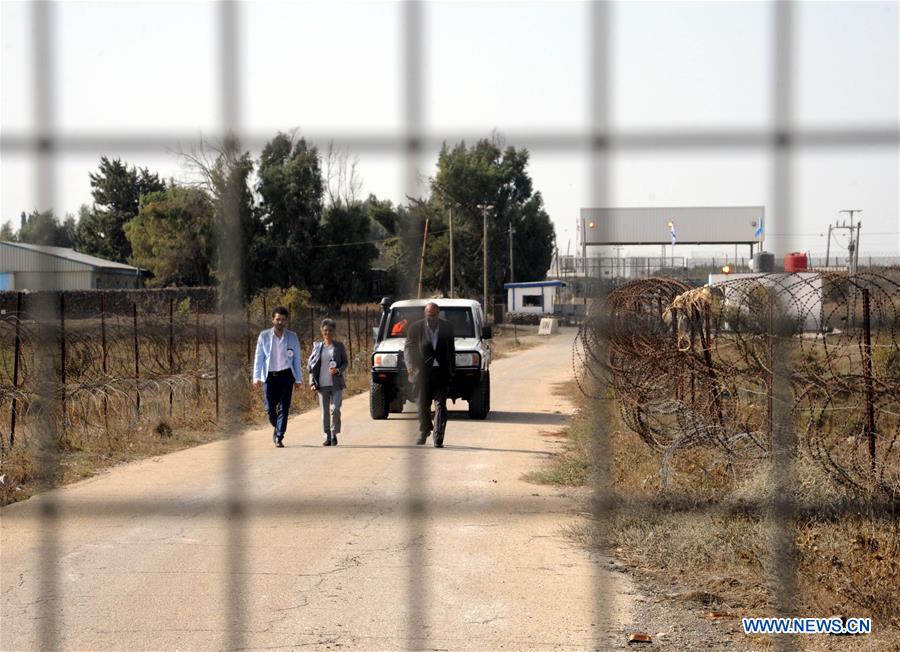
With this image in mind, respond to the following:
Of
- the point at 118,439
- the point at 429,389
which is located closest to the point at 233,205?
the point at 429,389

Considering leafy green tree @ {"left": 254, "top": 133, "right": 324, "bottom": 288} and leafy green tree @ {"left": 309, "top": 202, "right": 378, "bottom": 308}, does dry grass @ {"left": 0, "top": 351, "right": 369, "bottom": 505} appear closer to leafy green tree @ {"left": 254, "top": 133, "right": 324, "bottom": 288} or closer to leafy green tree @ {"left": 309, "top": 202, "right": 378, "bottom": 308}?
leafy green tree @ {"left": 254, "top": 133, "right": 324, "bottom": 288}

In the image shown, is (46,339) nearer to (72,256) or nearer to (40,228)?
(40,228)

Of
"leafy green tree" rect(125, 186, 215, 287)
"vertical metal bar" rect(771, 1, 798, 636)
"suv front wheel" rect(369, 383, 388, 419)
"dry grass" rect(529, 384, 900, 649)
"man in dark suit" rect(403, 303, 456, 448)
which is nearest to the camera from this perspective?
"vertical metal bar" rect(771, 1, 798, 636)

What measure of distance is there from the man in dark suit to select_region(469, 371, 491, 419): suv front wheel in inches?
127

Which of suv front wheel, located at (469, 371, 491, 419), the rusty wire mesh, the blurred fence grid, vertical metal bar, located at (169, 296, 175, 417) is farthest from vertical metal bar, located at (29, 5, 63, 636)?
suv front wheel, located at (469, 371, 491, 419)

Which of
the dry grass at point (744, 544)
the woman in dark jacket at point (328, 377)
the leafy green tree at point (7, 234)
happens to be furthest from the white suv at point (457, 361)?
the leafy green tree at point (7, 234)

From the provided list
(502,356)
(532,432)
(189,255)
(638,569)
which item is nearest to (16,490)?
(189,255)

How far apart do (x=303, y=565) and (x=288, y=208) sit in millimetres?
2190

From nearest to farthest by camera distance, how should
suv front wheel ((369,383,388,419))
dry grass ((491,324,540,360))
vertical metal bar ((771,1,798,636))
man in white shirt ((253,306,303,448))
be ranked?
vertical metal bar ((771,1,798,636)), man in white shirt ((253,306,303,448)), suv front wheel ((369,383,388,419)), dry grass ((491,324,540,360))

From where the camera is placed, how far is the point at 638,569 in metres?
5.20

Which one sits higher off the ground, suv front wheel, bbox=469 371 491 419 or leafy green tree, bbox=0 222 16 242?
leafy green tree, bbox=0 222 16 242

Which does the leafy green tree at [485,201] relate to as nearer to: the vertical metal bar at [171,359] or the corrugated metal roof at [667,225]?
the corrugated metal roof at [667,225]

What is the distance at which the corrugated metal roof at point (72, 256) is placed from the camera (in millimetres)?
2551

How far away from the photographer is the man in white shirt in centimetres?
761
